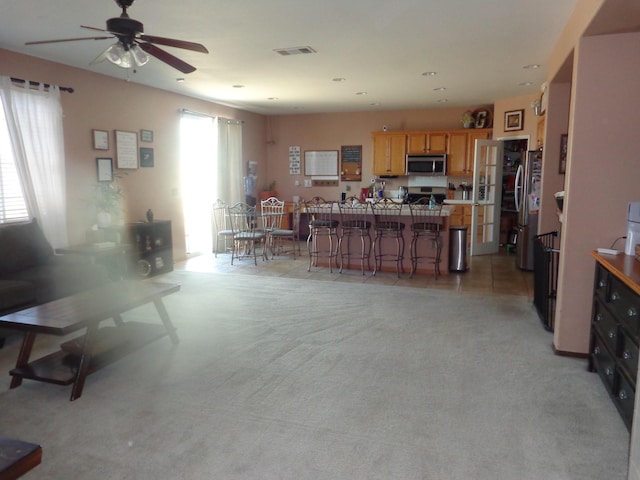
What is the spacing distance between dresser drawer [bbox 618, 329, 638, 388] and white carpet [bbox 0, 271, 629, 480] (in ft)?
1.06

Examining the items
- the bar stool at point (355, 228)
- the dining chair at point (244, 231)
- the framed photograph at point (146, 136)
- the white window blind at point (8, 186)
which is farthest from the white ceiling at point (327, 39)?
the dining chair at point (244, 231)

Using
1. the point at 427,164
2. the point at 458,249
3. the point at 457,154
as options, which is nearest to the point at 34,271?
the point at 458,249

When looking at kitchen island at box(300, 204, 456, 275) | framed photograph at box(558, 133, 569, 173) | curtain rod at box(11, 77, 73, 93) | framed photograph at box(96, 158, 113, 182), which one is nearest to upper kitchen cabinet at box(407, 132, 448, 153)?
kitchen island at box(300, 204, 456, 275)

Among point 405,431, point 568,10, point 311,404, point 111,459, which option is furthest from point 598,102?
point 111,459

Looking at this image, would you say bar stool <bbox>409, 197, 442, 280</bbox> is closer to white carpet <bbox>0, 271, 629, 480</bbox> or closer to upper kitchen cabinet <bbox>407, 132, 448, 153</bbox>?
white carpet <bbox>0, 271, 629, 480</bbox>

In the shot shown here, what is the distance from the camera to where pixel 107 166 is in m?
5.81

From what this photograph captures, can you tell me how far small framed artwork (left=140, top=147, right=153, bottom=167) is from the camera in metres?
6.40

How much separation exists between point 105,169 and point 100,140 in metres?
0.36

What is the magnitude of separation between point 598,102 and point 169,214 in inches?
227

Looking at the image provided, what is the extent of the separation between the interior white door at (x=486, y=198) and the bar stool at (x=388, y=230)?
6.34 feet

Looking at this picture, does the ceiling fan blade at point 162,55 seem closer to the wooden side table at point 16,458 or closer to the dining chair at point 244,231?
the wooden side table at point 16,458

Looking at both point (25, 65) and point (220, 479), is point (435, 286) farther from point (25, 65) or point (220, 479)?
point (25, 65)

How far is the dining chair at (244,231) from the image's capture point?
727cm

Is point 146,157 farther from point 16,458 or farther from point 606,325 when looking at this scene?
point 606,325
